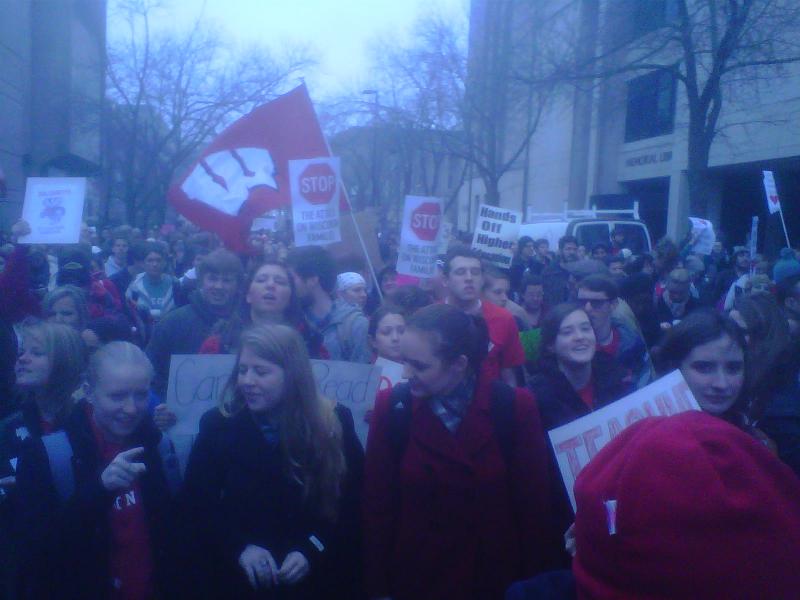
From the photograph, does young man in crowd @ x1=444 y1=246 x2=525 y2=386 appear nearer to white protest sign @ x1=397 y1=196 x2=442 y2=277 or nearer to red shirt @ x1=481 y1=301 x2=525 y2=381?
red shirt @ x1=481 y1=301 x2=525 y2=381

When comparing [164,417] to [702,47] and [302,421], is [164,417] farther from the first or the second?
[702,47]

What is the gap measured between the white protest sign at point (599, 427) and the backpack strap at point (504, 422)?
0.16 metres

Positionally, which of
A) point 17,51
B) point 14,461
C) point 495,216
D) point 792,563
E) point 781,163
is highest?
point 17,51

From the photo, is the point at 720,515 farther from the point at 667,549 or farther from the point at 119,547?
the point at 119,547

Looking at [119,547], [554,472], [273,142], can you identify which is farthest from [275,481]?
[273,142]

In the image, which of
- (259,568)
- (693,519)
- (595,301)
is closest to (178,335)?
(259,568)

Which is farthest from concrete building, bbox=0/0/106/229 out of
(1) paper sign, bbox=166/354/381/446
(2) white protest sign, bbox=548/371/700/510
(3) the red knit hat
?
(3) the red knit hat

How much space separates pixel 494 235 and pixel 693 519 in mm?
7922

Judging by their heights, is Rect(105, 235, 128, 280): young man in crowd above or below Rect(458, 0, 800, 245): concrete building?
below

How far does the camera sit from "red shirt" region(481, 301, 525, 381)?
463 centimetres

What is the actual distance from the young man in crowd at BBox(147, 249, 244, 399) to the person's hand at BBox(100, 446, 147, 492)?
5.64 feet

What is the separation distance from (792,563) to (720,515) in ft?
0.43

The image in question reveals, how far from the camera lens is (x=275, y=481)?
303cm

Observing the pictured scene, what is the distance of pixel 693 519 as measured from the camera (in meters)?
1.33
